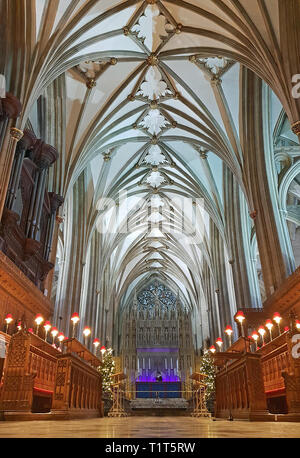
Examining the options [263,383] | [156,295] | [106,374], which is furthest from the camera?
[156,295]

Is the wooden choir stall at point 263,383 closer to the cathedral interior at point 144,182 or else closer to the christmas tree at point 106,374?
the cathedral interior at point 144,182

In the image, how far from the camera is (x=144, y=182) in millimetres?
21344

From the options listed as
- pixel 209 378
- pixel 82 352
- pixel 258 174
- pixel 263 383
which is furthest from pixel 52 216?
pixel 209 378

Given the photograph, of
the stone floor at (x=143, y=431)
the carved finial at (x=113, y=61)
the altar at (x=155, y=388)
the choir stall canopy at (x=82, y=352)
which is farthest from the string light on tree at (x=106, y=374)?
the altar at (x=155, y=388)

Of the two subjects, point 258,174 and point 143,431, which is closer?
point 143,431

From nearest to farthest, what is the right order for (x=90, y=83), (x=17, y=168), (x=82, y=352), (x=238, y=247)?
(x=17, y=168) < (x=82, y=352) < (x=90, y=83) < (x=238, y=247)

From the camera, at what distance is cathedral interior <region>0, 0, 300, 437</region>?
707cm

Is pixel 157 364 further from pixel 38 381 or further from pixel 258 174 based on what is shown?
pixel 38 381

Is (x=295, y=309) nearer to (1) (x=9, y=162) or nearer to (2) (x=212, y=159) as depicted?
(1) (x=9, y=162)

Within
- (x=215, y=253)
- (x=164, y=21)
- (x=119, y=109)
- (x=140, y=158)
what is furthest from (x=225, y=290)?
(x=164, y=21)

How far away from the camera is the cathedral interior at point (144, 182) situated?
7.07 meters

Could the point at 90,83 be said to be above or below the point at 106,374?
above

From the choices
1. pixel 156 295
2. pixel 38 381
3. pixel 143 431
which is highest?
pixel 156 295

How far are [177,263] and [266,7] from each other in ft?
74.6
